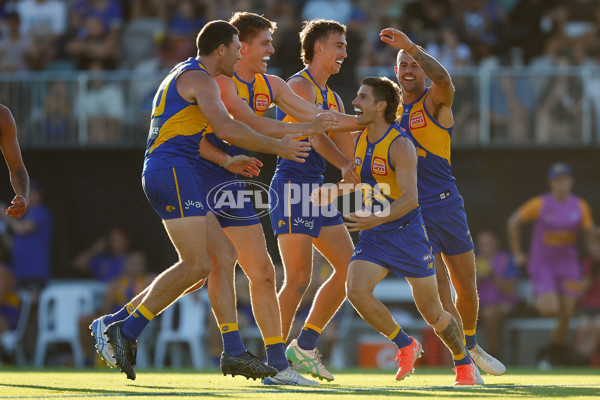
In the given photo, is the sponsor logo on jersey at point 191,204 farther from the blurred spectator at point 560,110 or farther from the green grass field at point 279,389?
the blurred spectator at point 560,110

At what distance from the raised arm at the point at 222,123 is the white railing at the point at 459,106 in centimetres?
765

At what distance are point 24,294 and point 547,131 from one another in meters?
7.80

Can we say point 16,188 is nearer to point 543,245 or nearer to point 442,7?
point 543,245

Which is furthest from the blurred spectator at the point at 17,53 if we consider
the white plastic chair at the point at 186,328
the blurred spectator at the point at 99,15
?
the white plastic chair at the point at 186,328

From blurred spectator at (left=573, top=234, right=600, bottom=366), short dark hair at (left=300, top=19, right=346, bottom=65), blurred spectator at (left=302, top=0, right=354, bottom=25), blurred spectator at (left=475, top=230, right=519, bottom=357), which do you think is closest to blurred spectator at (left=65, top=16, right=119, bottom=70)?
blurred spectator at (left=302, top=0, right=354, bottom=25)

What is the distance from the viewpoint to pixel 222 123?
25.3ft

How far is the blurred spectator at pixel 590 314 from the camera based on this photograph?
14659 mm

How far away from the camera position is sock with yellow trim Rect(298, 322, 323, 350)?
899 cm

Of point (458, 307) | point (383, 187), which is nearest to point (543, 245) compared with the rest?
point (458, 307)

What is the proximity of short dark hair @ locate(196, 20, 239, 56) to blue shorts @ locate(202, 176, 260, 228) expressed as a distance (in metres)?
0.98

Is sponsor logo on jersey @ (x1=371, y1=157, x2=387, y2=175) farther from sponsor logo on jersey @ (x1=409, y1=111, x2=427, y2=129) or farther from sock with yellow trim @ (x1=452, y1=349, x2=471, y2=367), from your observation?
sock with yellow trim @ (x1=452, y1=349, x2=471, y2=367)

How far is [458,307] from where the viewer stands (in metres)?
9.27

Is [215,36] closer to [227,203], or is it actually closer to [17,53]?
[227,203]

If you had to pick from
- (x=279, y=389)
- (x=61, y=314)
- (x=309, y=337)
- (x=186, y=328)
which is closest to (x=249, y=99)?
(x=309, y=337)
